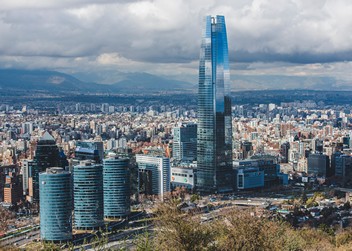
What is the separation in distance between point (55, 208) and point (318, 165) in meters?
15.1

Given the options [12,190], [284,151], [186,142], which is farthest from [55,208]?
[284,151]

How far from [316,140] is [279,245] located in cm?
2456

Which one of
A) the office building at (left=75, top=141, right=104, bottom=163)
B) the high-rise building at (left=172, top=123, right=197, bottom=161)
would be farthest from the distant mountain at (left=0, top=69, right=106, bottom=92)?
the office building at (left=75, top=141, right=104, bottom=163)

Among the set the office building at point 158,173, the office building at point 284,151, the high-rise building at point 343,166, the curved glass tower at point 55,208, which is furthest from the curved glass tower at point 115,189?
the office building at point 284,151

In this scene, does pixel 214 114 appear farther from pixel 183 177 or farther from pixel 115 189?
pixel 115 189

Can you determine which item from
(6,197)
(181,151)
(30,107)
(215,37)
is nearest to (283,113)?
(30,107)

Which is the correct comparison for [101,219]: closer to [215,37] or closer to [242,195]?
[242,195]

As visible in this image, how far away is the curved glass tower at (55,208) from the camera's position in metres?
15.6

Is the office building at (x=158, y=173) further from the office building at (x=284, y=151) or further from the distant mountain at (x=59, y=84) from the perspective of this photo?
the distant mountain at (x=59, y=84)

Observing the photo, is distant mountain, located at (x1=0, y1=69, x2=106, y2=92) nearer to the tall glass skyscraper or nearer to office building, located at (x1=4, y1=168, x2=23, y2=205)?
the tall glass skyscraper

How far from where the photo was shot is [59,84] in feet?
290

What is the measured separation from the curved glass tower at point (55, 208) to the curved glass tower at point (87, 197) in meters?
0.98

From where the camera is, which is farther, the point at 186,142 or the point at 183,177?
the point at 186,142

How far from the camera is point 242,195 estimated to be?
2341 cm
